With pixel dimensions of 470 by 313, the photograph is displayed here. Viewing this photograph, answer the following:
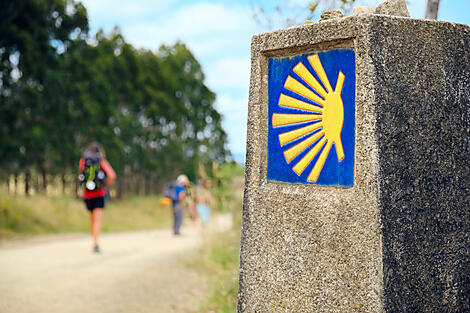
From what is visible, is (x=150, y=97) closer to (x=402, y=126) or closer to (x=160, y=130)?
(x=160, y=130)

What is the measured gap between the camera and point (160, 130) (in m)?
22.1

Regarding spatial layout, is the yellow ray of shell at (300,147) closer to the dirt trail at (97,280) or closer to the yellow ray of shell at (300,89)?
the yellow ray of shell at (300,89)

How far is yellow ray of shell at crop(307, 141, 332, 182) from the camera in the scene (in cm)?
308

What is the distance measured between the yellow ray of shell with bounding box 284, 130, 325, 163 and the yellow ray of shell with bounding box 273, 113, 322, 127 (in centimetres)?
9

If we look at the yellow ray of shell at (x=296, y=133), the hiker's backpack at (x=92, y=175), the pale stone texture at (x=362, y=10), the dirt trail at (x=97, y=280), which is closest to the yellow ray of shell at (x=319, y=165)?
the yellow ray of shell at (x=296, y=133)

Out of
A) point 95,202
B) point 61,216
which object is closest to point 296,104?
point 95,202

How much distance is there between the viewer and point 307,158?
3160 mm

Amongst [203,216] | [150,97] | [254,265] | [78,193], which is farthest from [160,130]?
[254,265]

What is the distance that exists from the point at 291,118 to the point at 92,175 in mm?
5384

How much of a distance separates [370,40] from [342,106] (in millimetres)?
379

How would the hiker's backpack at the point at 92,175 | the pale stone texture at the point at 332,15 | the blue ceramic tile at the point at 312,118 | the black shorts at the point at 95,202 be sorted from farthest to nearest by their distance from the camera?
the black shorts at the point at 95,202
the hiker's backpack at the point at 92,175
the pale stone texture at the point at 332,15
the blue ceramic tile at the point at 312,118

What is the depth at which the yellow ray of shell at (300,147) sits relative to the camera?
3.11 m

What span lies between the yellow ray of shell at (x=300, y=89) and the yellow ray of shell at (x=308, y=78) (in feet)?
0.10

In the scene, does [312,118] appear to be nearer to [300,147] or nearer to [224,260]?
[300,147]
